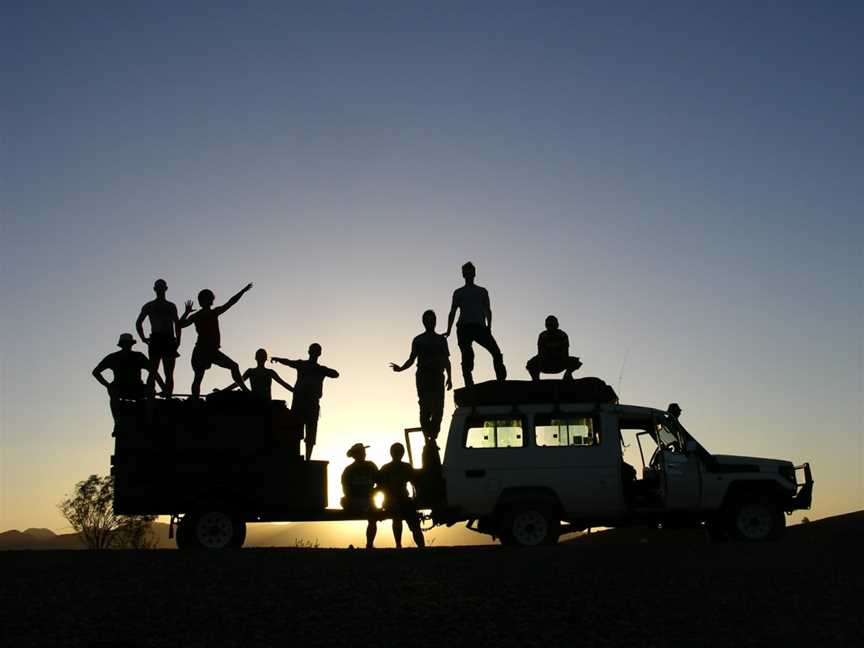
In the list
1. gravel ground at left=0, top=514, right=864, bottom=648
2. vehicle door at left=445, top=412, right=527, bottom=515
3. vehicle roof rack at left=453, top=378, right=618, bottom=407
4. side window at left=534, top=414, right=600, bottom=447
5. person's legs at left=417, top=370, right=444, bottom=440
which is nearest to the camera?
gravel ground at left=0, top=514, right=864, bottom=648

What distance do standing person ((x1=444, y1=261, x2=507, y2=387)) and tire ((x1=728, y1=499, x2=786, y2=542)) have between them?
4364 mm

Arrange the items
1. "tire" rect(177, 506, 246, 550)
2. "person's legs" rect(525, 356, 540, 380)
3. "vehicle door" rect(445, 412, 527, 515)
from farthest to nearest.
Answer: "person's legs" rect(525, 356, 540, 380), "vehicle door" rect(445, 412, 527, 515), "tire" rect(177, 506, 246, 550)

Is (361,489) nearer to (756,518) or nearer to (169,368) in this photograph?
(169,368)

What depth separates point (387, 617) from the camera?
9.28 metres

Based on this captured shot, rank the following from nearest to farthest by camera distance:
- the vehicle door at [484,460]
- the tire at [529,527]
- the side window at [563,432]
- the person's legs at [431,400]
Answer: the tire at [529,527], the vehicle door at [484,460], the side window at [563,432], the person's legs at [431,400]

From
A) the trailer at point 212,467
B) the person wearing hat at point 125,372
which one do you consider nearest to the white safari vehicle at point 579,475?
the trailer at point 212,467

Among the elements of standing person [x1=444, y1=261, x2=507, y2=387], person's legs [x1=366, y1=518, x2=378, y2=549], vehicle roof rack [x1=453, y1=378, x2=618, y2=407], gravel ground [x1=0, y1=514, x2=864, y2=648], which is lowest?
gravel ground [x1=0, y1=514, x2=864, y2=648]

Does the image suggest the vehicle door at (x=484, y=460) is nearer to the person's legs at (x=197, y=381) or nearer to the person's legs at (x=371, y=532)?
the person's legs at (x=371, y=532)

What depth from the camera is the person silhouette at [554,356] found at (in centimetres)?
1753

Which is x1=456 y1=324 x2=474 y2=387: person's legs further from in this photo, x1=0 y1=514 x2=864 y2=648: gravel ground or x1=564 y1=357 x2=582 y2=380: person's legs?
x1=0 y1=514 x2=864 y2=648: gravel ground

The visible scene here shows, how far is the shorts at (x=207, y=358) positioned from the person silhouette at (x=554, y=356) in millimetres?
5161

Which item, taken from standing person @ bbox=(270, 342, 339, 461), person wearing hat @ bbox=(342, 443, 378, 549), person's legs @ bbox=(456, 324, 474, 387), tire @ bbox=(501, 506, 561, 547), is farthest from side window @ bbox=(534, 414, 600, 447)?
standing person @ bbox=(270, 342, 339, 461)

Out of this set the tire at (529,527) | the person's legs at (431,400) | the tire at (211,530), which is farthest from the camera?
the person's legs at (431,400)

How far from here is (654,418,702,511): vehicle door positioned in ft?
53.9
